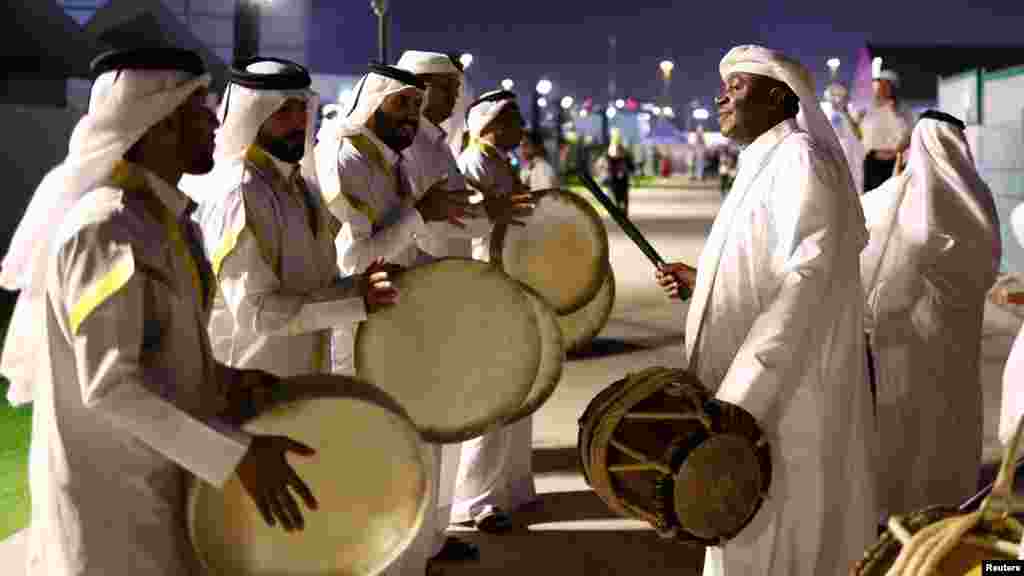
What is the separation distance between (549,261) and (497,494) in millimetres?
1189

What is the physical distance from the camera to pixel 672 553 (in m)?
6.74

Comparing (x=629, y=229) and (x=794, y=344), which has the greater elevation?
(x=629, y=229)

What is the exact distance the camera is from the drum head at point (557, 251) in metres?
7.11

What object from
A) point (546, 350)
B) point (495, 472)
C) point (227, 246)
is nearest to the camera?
point (227, 246)

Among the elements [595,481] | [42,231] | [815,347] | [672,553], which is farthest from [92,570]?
[672,553]

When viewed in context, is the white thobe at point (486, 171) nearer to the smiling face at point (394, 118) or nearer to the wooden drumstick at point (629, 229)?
the smiling face at point (394, 118)

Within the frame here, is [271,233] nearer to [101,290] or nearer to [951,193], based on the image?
[101,290]

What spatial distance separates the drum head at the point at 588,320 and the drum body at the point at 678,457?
2671 millimetres

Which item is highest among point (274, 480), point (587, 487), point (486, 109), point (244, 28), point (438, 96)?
point (244, 28)

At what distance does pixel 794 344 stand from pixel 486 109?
367 cm

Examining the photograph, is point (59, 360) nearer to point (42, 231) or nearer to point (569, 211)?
point (42, 231)

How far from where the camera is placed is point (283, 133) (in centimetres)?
464

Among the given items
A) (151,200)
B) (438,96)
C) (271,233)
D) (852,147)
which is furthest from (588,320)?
(852,147)


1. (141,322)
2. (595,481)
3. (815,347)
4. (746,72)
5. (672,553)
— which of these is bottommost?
(672,553)
